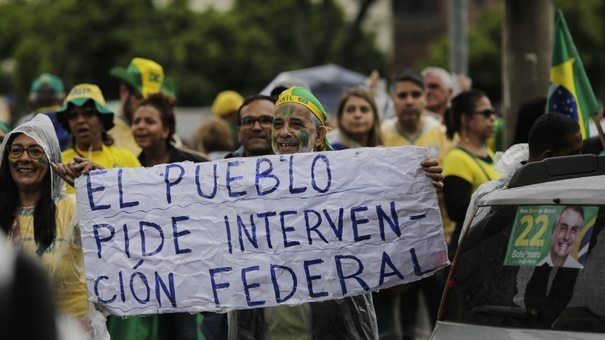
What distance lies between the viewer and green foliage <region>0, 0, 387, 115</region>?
41.2 metres

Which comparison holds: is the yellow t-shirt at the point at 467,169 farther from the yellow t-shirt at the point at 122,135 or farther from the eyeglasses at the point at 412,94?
the yellow t-shirt at the point at 122,135

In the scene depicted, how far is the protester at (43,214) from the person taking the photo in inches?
243

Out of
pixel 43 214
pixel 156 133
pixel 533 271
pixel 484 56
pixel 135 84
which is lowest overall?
pixel 533 271

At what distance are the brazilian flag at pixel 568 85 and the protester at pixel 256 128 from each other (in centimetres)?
188

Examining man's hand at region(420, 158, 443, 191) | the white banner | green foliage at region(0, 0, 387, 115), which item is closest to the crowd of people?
man's hand at region(420, 158, 443, 191)

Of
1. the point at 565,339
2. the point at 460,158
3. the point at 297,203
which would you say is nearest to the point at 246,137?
the point at 460,158

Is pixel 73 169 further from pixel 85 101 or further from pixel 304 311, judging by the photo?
pixel 85 101

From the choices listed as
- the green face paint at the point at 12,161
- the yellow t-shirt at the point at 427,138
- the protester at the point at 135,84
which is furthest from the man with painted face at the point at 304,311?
the protester at the point at 135,84

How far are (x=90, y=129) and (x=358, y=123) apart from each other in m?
1.87

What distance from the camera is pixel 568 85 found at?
848 cm

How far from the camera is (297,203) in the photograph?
591 centimetres

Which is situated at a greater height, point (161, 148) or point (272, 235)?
point (161, 148)

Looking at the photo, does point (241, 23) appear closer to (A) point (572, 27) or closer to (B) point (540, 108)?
(A) point (572, 27)

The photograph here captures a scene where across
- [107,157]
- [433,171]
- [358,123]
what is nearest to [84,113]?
[107,157]
